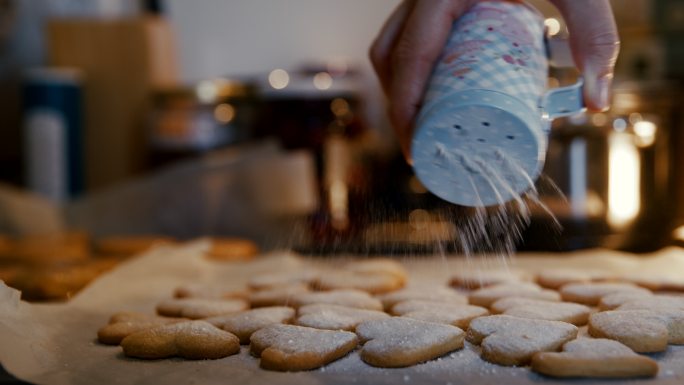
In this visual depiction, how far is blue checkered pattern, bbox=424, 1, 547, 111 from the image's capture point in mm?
810

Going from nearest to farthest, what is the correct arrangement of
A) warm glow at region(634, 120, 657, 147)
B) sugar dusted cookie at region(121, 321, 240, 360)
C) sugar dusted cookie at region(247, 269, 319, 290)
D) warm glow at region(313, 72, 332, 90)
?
sugar dusted cookie at region(121, 321, 240, 360) < sugar dusted cookie at region(247, 269, 319, 290) < warm glow at region(634, 120, 657, 147) < warm glow at region(313, 72, 332, 90)

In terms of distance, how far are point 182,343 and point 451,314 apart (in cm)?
32

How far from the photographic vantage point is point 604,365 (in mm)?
728

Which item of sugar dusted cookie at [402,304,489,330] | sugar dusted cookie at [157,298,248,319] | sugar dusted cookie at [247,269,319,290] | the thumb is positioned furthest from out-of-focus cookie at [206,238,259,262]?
the thumb

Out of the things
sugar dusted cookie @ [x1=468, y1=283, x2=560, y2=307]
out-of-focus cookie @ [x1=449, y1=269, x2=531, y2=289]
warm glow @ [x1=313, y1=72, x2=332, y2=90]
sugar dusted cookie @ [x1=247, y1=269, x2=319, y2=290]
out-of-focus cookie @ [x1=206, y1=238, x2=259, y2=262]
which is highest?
warm glow @ [x1=313, y1=72, x2=332, y2=90]

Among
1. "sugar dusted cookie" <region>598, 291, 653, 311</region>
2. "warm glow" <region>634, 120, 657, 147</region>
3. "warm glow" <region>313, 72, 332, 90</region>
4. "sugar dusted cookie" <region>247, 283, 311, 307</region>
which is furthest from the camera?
"warm glow" <region>313, 72, 332, 90</region>

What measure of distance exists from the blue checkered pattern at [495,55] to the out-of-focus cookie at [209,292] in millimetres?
461

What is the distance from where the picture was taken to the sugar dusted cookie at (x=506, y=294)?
104 centimetres

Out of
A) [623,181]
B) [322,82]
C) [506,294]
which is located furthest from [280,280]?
[322,82]

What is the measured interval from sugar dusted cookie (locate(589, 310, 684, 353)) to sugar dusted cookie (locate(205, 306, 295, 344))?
0.36m

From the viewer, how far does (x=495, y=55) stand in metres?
0.83

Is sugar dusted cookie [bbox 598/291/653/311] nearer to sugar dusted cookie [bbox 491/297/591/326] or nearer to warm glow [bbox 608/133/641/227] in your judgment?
sugar dusted cookie [bbox 491/297/591/326]

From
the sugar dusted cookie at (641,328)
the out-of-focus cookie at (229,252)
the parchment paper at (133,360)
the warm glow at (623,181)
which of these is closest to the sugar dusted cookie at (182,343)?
the parchment paper at (133,360)

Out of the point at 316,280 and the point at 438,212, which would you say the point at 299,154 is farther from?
the point at 316,280
